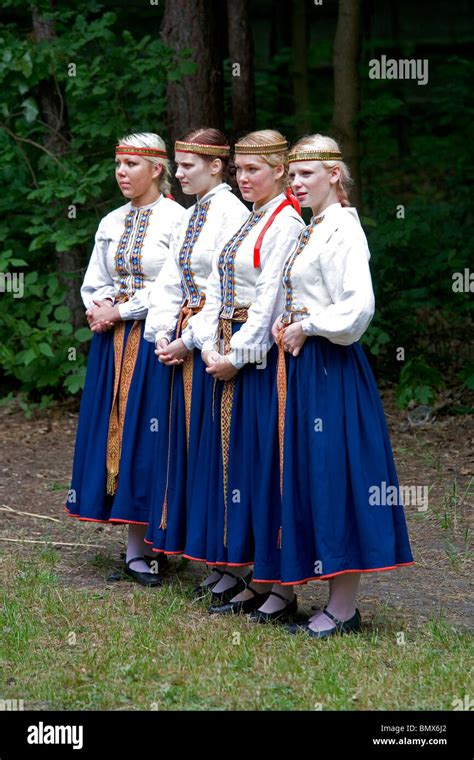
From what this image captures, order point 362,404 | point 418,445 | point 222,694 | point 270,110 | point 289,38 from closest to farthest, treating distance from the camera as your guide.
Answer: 1. point 222,694
2. point 362,404
3. point 418,445
4. point 270,110
5. point 289,38

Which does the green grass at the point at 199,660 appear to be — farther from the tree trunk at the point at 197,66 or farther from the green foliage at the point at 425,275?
the tree trunk at the point at 197,66

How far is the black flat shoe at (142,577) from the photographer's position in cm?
480

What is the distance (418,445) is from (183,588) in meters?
2.94

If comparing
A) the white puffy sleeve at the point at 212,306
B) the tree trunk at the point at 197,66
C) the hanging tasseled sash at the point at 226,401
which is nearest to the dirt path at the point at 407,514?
the hanging tasseled sash at the point at 226,401

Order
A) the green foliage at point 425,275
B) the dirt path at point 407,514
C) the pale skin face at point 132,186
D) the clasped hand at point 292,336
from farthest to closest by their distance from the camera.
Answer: the green foliage at point 425,275
the pale skin face at point 132,186
the dirt path at point 407,514
the clasped hand at point 292,336

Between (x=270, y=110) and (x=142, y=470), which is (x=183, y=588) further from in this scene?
(x=270, y=110)

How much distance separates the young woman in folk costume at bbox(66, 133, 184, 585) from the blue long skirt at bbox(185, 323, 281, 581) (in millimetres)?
415

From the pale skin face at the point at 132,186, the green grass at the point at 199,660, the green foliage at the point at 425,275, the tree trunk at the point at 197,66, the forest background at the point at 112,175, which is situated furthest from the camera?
the green foliage at the point at 425,275

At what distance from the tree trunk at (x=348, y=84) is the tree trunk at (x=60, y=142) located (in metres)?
1.95

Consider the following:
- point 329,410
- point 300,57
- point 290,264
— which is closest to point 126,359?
point 290,264

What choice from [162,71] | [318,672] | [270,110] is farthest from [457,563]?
[270,110]

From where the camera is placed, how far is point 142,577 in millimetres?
4840

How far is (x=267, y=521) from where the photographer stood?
4.07 meters

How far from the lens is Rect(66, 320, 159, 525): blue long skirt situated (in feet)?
15.7
